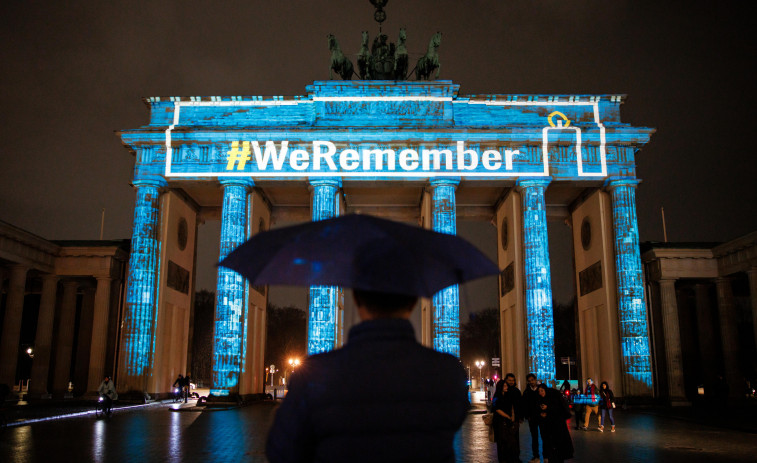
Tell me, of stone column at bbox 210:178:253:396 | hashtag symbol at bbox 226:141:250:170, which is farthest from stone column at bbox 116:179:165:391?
hashtag symbol at bbox 226:141:250:170

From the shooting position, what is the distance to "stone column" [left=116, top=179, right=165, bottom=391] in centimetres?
3198

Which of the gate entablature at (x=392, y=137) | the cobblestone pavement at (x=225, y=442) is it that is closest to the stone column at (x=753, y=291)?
the gate entablature at (x=392, y=137)

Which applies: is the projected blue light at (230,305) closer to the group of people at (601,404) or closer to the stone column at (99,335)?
the stone column at (99,335)

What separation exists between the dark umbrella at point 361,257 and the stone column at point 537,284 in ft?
95.9

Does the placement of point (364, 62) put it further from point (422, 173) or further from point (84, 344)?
point (84, 344)

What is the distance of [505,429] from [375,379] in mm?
9984

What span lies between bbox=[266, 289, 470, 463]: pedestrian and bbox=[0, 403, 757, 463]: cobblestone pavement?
11569 millimetres

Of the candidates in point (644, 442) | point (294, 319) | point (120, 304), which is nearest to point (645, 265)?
point (644, 442)

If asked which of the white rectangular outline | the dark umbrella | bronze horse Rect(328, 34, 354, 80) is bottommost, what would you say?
the dark umbrella

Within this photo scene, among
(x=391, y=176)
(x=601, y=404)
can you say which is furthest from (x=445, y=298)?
(x=601, y=404)

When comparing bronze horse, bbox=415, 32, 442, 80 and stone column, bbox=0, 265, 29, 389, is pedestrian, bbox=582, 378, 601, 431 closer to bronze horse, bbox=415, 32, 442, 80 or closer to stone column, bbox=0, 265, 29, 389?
bronze horse, bbox=415, 32, 442, 80

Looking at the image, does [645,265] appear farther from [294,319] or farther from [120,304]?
[294,319]

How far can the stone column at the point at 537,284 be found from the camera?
3194 cm

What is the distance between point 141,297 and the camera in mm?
32594
